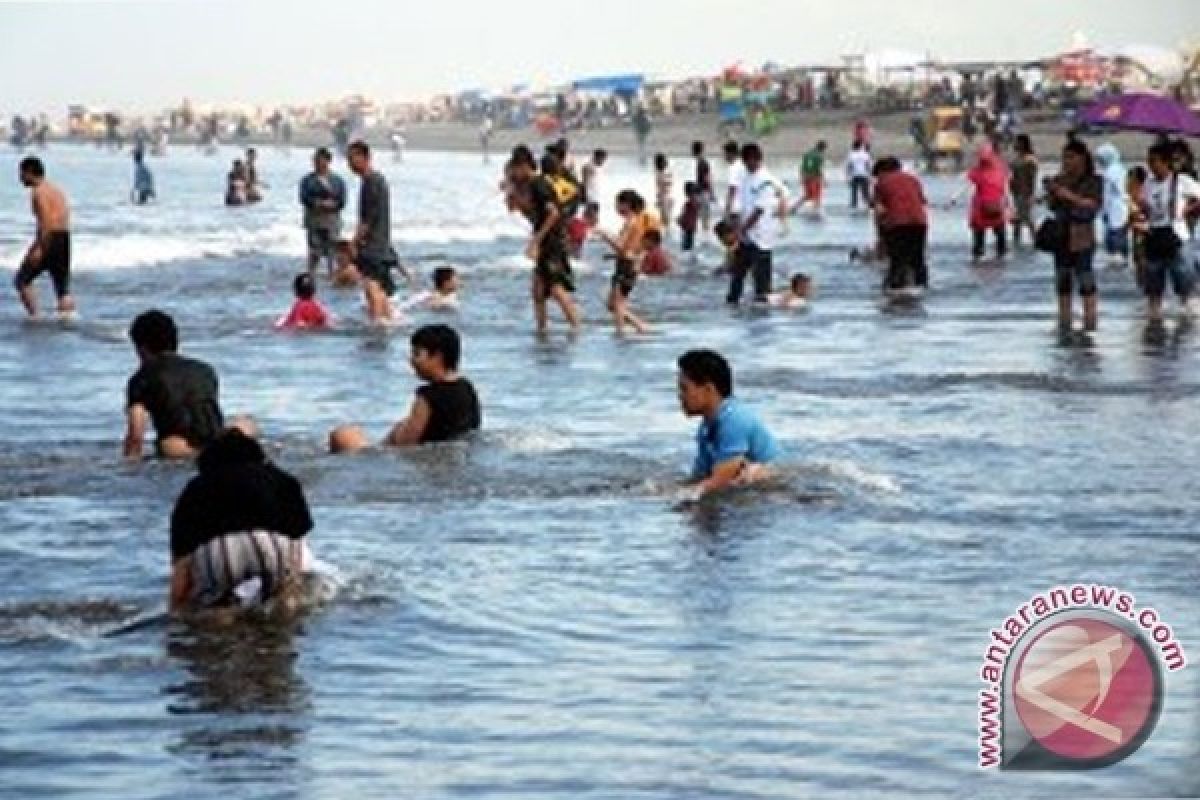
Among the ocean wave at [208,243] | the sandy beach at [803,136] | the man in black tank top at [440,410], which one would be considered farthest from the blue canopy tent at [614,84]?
the man in black tank top at [440,410]

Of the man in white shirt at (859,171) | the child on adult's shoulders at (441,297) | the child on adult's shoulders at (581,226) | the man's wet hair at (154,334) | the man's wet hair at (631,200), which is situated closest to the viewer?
the man's wet hair at (154,334)

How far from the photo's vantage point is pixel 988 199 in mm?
31094

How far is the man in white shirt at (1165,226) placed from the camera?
20.4m

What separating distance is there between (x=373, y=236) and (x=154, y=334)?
32.2 feet

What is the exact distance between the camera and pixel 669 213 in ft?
136

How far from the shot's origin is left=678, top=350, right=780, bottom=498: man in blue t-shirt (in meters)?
11.8

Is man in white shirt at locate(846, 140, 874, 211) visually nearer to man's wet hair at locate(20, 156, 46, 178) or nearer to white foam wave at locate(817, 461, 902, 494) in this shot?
man's wet hair at locate(20, 156, 46, 178)

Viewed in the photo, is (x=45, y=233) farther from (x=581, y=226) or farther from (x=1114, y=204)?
(x=1114, y=204)

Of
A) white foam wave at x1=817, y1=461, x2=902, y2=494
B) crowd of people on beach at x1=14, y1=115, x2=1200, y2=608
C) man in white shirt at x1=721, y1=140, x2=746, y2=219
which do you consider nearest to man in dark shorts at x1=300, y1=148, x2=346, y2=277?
crowd of people on beach at x1=14, y1=115, x2=1200, y2=608

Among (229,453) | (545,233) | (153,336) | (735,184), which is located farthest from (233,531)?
(735,184)

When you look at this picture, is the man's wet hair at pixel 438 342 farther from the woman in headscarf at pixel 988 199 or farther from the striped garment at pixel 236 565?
the woman in headscarf at pixel 988 199

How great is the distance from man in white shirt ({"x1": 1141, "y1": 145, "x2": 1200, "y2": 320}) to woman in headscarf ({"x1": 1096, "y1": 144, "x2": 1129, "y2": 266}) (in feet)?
18.2

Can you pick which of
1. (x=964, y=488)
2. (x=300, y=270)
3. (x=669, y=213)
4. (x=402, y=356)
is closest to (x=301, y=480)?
(x=964, y=488)

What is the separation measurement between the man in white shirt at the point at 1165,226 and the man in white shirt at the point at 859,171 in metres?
26.5
